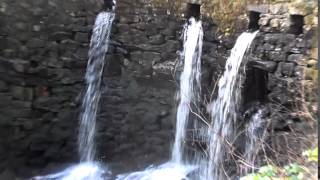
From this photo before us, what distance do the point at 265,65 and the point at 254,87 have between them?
239mm

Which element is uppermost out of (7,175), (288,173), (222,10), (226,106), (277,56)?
(222,10)

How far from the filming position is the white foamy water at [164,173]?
4559 mm

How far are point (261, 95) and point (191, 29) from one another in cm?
102

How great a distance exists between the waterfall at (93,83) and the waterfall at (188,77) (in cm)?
84

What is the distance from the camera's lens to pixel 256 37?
4.36 m

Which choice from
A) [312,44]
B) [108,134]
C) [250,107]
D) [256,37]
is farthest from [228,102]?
[108,134]

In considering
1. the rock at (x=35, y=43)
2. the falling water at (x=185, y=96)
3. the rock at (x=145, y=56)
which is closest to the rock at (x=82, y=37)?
the rock at (x=35, y=43)

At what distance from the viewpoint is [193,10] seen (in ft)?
16.1

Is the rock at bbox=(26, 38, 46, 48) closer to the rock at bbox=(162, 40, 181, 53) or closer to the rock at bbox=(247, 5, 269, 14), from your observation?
the rock at bbox=(162, 40, 181, 53)

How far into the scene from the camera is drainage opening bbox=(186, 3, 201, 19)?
4.88m

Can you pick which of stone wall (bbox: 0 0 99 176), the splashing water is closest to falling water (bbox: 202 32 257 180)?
the splashing water

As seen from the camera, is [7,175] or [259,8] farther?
[7,175]

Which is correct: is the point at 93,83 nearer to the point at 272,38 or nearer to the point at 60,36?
the point at 60,36

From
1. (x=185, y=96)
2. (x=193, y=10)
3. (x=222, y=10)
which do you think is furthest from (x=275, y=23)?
(x=185, y=96)
